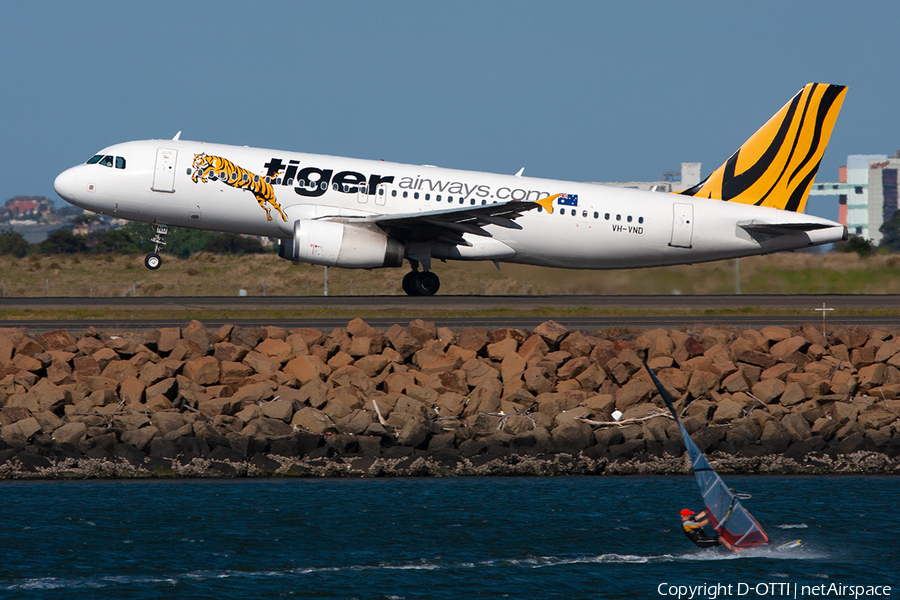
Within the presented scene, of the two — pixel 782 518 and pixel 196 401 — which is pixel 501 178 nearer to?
pixel 196 401

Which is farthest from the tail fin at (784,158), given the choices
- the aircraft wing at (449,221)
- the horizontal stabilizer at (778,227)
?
the aircraft wing at (449,221)

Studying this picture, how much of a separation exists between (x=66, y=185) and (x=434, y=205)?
13.0 meters

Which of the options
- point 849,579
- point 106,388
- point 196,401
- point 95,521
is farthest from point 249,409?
point 849,579

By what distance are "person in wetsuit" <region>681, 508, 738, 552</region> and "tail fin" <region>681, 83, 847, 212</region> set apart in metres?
25.6

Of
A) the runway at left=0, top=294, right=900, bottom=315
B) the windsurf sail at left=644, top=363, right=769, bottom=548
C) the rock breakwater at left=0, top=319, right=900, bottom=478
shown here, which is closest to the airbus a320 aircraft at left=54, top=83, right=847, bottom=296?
the runway at left=0, top=294, right=900, bottom=315

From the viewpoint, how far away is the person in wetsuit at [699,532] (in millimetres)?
16031

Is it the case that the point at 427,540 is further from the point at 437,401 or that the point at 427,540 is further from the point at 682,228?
the point at 682,228

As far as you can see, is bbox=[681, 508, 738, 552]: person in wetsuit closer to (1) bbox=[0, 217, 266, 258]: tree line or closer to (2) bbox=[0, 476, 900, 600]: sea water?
(2) bbox=[0, 476, 900, 600]: sea water

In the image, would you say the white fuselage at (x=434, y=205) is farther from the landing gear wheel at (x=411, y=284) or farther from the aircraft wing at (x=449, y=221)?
the landing gear wheel at (x=411, y=284)

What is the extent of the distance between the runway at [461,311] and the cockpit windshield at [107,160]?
4718 mm

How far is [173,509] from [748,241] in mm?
26540

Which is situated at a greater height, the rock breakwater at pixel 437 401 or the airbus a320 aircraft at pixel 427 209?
the airbus a320 aircraft at pixel 427 209

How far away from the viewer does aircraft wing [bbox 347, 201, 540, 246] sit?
116 feet

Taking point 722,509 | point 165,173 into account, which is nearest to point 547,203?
point 165,173
